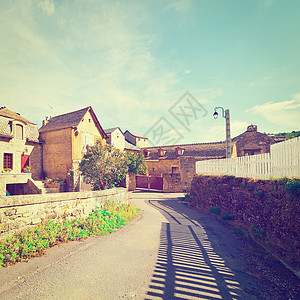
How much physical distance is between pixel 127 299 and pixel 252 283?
8.94ft

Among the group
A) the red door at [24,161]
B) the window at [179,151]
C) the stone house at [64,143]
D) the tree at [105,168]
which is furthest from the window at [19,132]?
the window at [179,151]

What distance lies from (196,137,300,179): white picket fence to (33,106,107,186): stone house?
1342 cm

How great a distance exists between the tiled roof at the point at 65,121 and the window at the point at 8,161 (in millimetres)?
4493

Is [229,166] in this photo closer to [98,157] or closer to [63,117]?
[98,157]

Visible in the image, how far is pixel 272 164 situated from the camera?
21.8ft

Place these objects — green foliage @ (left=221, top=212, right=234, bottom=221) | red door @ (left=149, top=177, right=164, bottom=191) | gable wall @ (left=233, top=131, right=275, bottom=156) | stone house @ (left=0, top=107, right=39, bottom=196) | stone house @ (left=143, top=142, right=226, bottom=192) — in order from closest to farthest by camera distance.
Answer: green foliage @ (left=221, top=212, right=234, bottom=221) < stone house @ (left=0, top=107, right=39, bottom=196) < red door @ (left=149, top=177, right=164, bottom=191) < gable wall @ (left=233, top=131, right=275, bottom=156) < stone house @ (left=143, top=142, right=226, bottom=192)

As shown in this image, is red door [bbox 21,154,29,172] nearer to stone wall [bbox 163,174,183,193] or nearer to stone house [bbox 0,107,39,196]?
stone house [bbox 0,107,39,196]

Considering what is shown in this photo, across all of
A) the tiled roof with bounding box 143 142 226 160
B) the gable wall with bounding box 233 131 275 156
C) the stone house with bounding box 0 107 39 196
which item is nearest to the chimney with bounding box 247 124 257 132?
the gable wall with bounding box 233 131 275 156

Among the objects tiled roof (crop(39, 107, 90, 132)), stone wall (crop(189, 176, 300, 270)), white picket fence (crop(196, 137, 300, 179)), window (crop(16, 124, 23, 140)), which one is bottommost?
stone wall (crop(189, 176, 300, 270))

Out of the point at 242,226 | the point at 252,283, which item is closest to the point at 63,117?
the point at 242,226

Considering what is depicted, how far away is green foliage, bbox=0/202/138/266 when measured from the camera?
5133 millimetres

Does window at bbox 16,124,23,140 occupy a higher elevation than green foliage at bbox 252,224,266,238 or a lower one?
higher

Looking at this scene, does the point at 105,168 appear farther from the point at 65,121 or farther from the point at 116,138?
the point at 116,138

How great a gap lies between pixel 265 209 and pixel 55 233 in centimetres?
743
